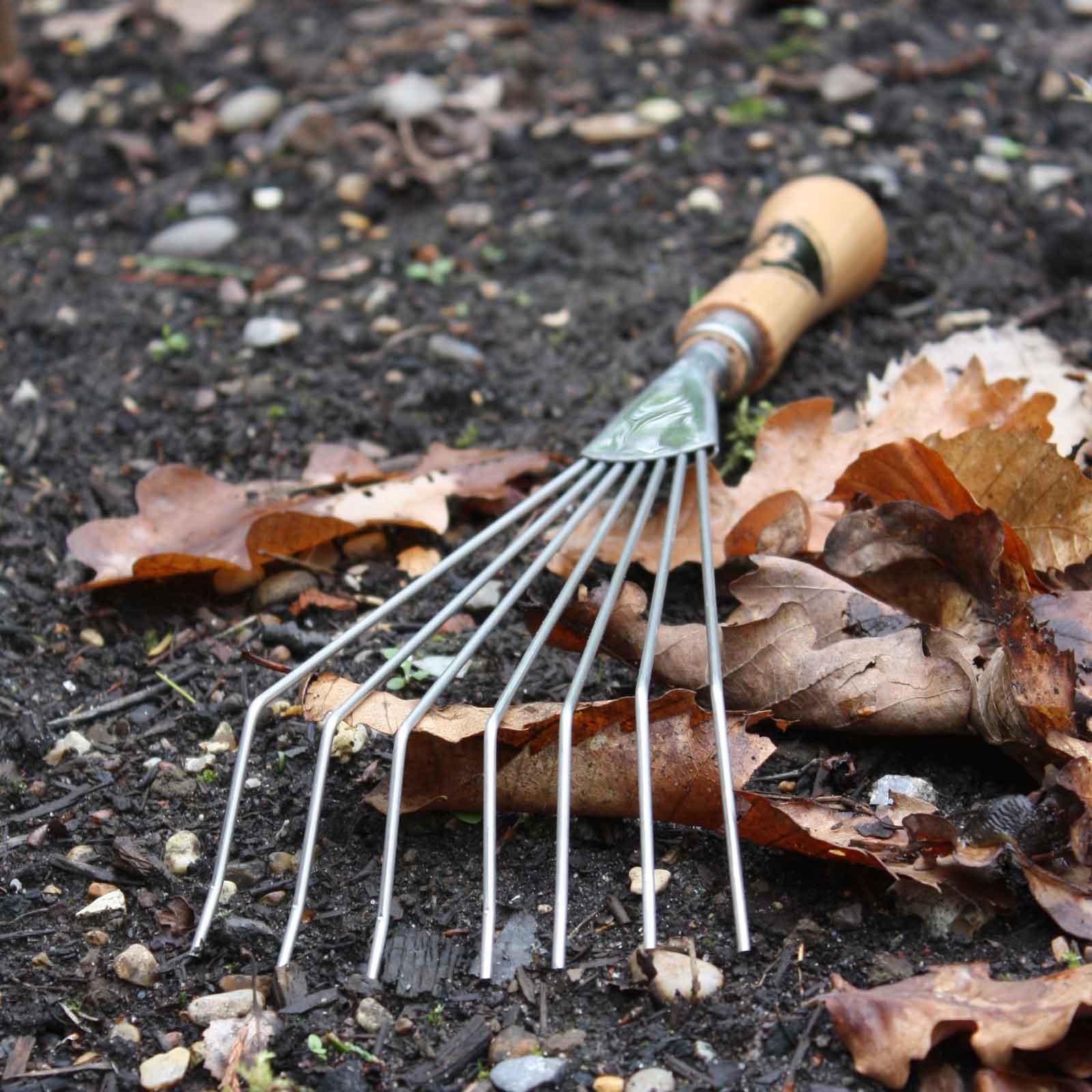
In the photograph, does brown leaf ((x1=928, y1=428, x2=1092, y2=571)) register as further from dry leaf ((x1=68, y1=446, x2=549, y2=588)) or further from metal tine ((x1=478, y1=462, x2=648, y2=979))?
dry leaf ((x1=68, y1=446, x2=549, y2=588))

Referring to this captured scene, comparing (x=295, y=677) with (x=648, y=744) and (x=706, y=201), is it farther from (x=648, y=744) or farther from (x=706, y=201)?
(x=706, y=201)

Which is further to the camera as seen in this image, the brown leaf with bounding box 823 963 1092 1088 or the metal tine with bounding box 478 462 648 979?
the metal tine with bounding box 478 462 648 979

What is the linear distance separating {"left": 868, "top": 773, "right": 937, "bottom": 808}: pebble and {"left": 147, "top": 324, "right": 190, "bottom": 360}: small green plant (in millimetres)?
1619

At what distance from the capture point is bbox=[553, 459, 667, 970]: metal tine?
1.37m

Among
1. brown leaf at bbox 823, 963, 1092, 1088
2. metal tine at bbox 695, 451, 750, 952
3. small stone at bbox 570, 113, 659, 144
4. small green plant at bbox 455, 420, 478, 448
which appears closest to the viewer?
brown leaf at bbox 823, 963, 1092, 1088

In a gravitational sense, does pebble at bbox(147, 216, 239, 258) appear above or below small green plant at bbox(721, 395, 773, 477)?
above

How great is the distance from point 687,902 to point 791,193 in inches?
57.5

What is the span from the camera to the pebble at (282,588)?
1977mm

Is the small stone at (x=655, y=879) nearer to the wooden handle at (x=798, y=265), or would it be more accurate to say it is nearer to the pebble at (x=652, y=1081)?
the pebble at (x=652, y=1081)

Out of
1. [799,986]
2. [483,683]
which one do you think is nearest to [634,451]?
[483,683]

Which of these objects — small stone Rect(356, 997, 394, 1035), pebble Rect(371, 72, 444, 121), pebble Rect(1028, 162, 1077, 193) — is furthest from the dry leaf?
pebble Rect(1028, 162, 1077, 193)

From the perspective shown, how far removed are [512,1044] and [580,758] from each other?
13.5 inches

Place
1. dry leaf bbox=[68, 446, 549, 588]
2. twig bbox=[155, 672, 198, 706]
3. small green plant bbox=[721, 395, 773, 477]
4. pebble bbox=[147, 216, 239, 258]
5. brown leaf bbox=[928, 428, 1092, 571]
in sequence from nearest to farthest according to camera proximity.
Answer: brown leaf bbox=[928, 428, 1092, 571]
twig bbox=[155, 672, 198, 706]
dry leaf bbox=[68, 446, 549, 588]
small green plant bbox=[721, 395, 773, 477]
pebble bbox=[147, 216, 239, 258]

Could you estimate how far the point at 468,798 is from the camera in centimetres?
156
